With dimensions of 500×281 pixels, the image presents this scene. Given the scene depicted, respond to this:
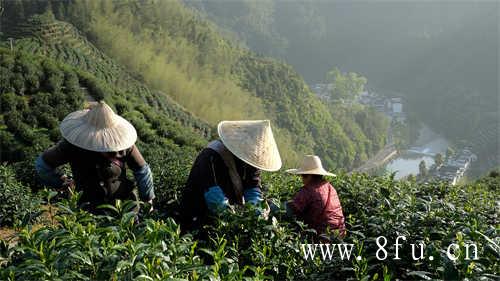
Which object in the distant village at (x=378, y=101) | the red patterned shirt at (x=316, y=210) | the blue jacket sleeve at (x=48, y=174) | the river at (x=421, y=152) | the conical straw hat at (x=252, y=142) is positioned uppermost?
the conical straw hat at (x=252, y=142)

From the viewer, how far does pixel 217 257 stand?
171 centimetres

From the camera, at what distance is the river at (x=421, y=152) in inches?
2196

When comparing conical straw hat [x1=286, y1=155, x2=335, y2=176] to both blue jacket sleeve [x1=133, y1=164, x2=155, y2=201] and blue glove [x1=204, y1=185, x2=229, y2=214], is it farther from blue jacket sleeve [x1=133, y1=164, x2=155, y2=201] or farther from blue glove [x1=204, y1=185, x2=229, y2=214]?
blue jacket sleeve [x1=133, y1=164, x2=155, y2=201]

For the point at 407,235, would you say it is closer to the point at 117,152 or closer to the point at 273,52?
the point at 117,152

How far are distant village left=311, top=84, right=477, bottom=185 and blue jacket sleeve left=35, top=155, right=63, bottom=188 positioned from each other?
47274mm

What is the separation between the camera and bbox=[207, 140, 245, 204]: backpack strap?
2.83m

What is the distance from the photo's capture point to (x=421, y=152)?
6216 centimetres

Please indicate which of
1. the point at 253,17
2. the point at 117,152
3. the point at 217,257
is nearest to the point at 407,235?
the point at 217,257

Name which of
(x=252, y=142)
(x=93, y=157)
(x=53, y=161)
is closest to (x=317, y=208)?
(x=252, y=142)

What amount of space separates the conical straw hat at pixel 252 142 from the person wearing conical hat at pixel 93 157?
630 mm

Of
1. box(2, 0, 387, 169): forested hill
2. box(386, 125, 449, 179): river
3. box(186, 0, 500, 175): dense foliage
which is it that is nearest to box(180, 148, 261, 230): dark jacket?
box(2, 0, 387, 169): forested hill

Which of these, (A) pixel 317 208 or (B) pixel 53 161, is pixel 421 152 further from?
(B) pixel 53 161

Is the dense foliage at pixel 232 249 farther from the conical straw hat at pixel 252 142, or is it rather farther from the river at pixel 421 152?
the river at pixel 421 152

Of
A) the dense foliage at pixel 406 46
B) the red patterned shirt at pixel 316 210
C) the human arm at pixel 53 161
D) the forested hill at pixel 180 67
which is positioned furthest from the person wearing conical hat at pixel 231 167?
the dense foliage at pixel 406 46
